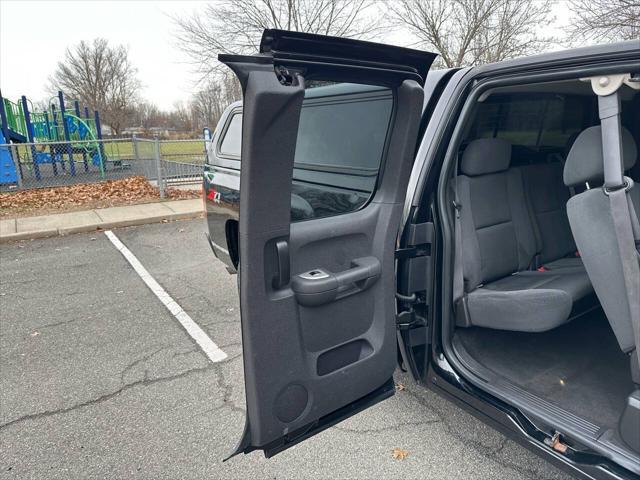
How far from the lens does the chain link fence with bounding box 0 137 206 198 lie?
880 centimetres

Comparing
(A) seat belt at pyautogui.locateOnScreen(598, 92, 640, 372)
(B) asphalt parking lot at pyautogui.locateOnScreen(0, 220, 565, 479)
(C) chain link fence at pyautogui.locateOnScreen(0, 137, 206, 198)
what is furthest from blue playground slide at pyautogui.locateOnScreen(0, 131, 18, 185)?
(A) seat belt at pyautogui.locateOnScreen(598, 92, 640, 372)

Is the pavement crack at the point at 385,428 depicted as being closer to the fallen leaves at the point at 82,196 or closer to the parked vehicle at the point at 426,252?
the parked vehicle at the point at 426,252

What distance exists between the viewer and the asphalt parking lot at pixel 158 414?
6.61 ft

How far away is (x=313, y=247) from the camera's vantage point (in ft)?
5.33

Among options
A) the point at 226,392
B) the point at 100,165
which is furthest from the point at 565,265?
the point at 100,165

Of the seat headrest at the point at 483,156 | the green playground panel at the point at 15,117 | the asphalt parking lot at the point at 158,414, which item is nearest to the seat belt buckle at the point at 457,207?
the seat headrest at the point at 483,156

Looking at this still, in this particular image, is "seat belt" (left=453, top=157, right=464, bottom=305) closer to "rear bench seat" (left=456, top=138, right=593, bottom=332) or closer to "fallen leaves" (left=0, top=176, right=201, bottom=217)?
"rear bench seat" (left=456, top=138, right=593, bottom=332)

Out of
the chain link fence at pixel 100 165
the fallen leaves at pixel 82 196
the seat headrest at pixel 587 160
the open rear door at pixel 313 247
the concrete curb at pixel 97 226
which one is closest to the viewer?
the open rear door at pixel 313 247

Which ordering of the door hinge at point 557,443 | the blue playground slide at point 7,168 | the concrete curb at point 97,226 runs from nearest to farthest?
the door hinge at point 557,443, the concrete curb at point 97,226, the blue playground slide at point 7,168

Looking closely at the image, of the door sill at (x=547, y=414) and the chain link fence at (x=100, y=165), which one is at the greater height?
the chain link fence at (x=100, y=165)

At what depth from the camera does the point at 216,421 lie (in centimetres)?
234

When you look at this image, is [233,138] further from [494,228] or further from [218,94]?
[218,94]

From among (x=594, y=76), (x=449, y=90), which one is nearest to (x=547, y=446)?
(x=594, y=76)

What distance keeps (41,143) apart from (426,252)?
8.66 meters
